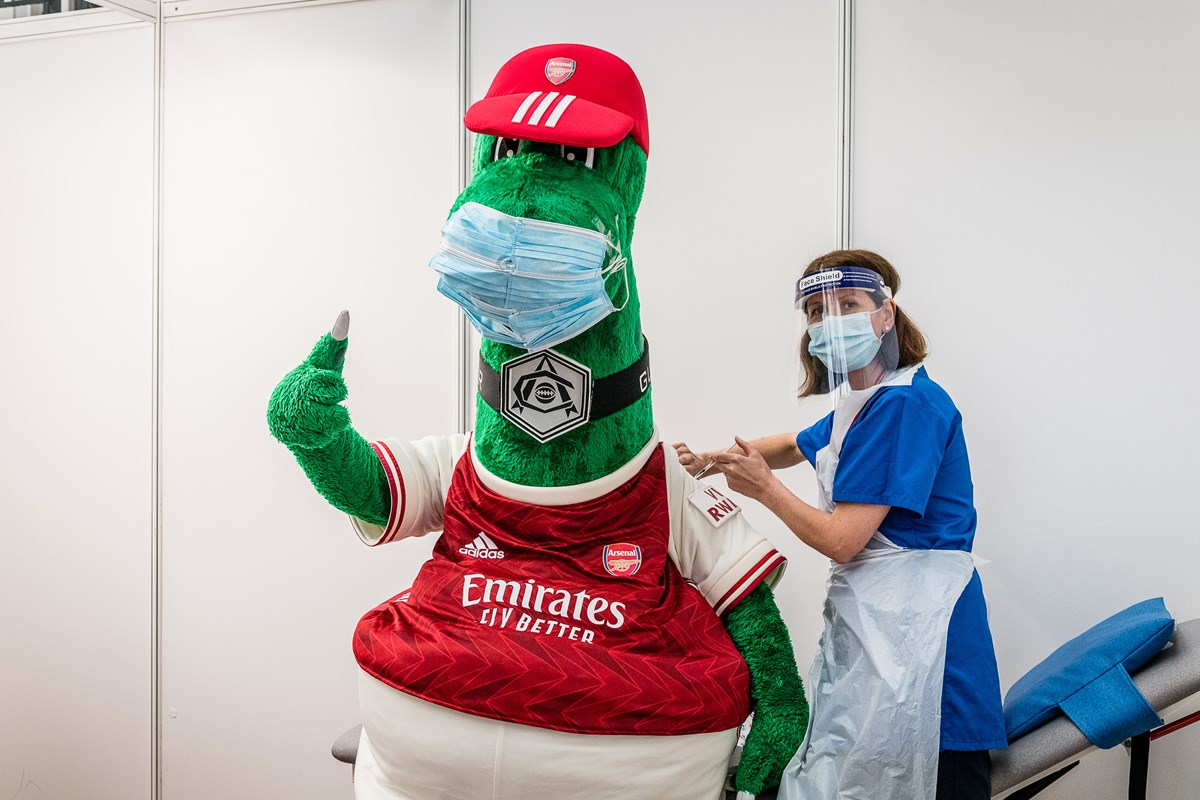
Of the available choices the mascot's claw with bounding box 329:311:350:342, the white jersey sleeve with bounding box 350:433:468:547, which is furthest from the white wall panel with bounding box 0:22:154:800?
the mascot's claw with bounding box 329:311:350:342

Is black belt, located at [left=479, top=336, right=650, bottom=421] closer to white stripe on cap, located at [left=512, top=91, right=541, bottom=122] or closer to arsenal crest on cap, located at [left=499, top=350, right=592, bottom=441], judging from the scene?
arsenal crest on cap, located at [left=499, top=350, right=592, bottom=441]

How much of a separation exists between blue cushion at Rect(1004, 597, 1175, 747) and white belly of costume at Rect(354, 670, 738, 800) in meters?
0.67

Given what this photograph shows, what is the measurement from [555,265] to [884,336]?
686 mm

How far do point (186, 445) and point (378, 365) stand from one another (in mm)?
639

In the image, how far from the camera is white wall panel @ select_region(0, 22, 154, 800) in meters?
2.63

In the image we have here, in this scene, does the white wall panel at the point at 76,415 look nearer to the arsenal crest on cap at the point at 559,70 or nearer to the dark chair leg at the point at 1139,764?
the arsenal crest on cap at the point at 559,70

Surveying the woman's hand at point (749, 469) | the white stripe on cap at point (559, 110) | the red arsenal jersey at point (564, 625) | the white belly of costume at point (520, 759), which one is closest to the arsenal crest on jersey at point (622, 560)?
the red arsenal jersey at point (564, 625)

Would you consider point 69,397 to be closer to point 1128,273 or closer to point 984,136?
point 984,136

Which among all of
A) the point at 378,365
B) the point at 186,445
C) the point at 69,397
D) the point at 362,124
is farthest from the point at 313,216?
the point at 69,397

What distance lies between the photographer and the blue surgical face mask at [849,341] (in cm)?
151

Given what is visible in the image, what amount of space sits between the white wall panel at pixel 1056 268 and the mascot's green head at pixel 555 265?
1.05 meters

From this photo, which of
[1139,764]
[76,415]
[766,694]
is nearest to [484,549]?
[766,694]

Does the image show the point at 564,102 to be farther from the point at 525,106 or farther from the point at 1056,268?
the point at 1056,268

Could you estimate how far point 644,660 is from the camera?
3.91ft
